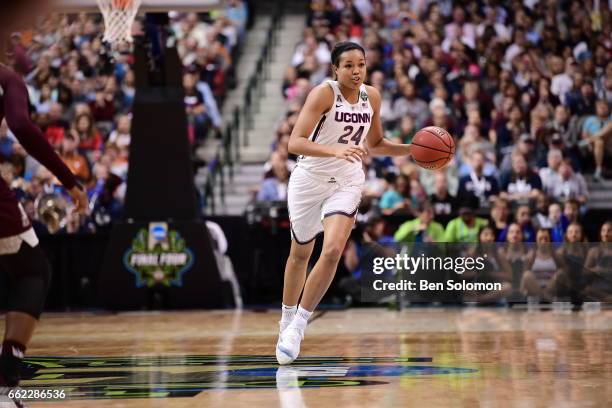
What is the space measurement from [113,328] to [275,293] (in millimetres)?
3266

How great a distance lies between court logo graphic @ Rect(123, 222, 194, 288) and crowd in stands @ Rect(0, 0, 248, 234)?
1.25m

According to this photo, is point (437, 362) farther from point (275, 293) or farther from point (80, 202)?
point (275, 293)

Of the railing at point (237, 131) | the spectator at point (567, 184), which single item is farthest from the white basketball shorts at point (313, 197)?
the railing at point (237, 131)

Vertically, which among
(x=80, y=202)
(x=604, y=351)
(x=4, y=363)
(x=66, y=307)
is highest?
(x=80, y=202)

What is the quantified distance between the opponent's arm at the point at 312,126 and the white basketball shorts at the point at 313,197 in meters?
0.30

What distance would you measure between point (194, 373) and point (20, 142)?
2.31m

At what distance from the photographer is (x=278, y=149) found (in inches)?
600

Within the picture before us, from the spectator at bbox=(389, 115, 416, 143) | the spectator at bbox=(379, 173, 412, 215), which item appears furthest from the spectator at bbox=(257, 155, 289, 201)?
the spectator at bbox=(389, 115, 416, 143)

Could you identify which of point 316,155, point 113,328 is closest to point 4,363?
point 316,155

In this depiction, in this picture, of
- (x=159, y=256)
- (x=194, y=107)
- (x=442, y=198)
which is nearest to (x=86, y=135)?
(x=194, y=107)

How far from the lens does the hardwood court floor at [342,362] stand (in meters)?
5.87

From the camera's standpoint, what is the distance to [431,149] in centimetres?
799

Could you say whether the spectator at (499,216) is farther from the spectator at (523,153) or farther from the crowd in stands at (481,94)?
the spectator at (523,153)

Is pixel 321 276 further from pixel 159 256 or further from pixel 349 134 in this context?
pixel 159 256
